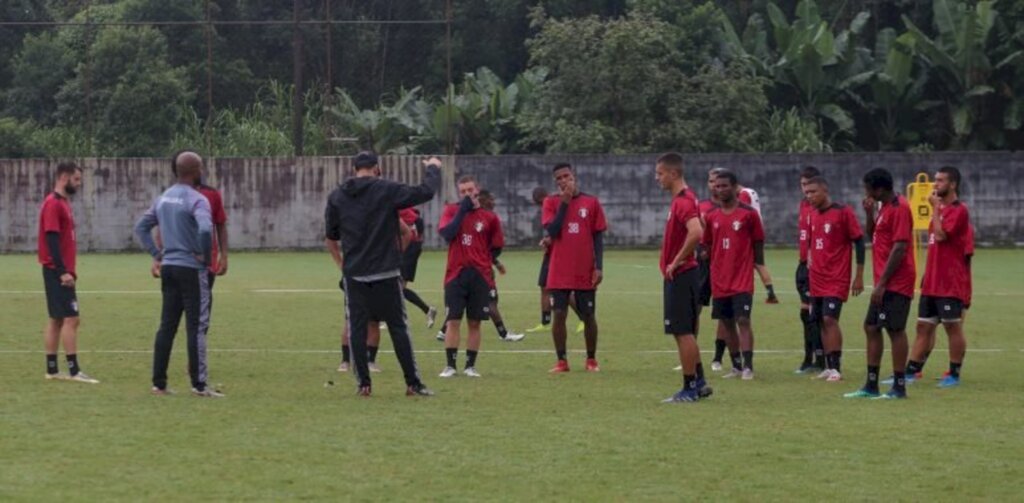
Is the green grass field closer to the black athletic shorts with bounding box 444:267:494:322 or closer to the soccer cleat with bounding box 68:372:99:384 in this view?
the soccer cleat with bounding box 68:372:99:384

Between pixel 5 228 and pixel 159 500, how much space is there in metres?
35.0

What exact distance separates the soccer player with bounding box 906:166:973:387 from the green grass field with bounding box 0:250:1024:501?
378mm

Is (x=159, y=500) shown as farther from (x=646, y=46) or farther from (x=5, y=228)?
(x=646, y=46)

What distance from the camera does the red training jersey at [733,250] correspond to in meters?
14.8

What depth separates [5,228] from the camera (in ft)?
136

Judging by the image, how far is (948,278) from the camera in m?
14.3

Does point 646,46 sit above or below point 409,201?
above

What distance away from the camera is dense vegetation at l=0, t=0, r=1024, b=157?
150 ft

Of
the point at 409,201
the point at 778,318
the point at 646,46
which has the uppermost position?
the point at 646,46

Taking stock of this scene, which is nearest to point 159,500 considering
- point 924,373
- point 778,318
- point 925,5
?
point 924,373

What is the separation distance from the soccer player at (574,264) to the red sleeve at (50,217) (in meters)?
4.52

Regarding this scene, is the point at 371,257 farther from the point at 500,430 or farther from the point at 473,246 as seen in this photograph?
the point at 473,246

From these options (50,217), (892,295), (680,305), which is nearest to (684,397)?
(680,305)

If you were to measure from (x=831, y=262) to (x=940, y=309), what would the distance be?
3.42 ft
